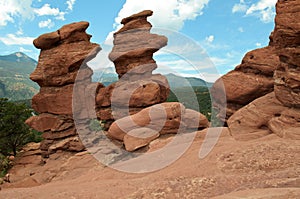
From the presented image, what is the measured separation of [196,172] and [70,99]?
18.8m

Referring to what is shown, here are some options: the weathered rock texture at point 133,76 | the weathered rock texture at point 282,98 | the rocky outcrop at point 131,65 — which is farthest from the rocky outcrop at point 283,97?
the rocky outcrop at point 131,65

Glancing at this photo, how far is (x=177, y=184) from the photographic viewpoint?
842cm

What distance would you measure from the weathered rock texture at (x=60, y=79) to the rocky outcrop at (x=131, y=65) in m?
2.44

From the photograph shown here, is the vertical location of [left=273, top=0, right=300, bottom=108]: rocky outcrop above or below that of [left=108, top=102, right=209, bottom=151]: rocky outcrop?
above

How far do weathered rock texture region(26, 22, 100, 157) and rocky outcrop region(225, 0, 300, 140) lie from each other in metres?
16.5

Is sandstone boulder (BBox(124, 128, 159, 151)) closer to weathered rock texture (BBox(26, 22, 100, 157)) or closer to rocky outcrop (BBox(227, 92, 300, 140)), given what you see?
rocky outcrop (BBox(227, 92, 300, 140))

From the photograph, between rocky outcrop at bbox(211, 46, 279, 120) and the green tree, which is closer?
rocky outcrop at bbox(211, 46, 279, 120)

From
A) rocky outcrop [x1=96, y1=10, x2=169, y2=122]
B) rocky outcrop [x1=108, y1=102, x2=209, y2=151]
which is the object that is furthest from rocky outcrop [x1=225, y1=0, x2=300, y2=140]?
rocky outcrop [x1=96, y1=10, x2=169, y2=122]

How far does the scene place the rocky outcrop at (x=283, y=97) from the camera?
11680mm

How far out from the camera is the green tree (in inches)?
1216

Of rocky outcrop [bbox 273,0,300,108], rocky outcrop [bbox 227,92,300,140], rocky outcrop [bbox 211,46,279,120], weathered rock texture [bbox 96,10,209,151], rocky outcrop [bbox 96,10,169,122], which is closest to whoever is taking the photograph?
rocky outcrop [bbox 273,0,300,108]

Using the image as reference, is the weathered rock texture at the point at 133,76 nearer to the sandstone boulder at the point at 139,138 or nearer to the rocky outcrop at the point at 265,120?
the sandstone boulder at the point at 139,138

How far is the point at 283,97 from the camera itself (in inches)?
507

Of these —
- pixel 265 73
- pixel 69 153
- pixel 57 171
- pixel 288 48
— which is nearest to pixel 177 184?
pixel 288 48
